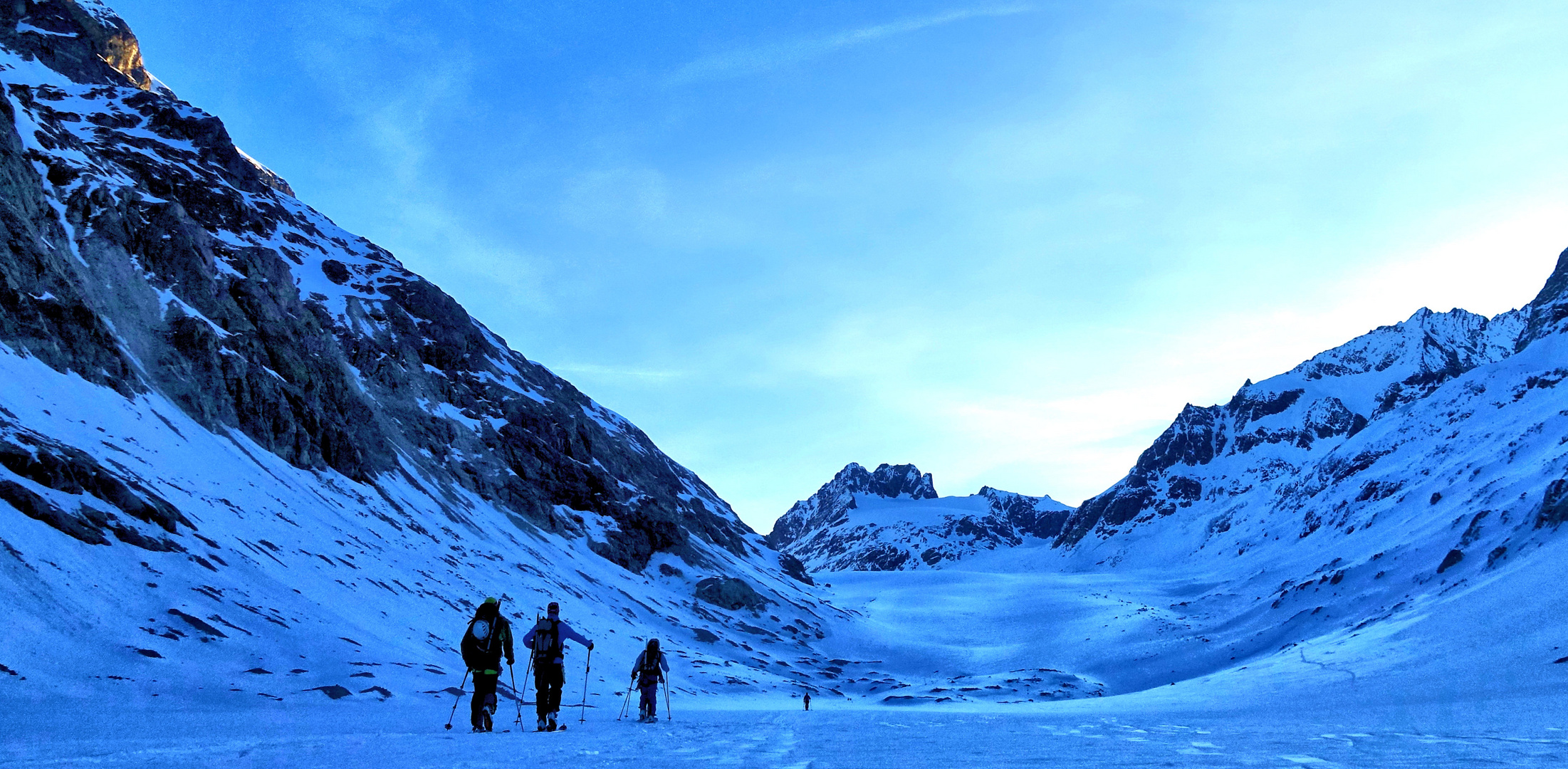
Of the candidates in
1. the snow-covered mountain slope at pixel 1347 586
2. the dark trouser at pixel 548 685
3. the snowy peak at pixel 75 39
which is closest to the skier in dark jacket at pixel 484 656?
the dark trouser at pixel 548 685

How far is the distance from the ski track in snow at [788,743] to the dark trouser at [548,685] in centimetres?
51

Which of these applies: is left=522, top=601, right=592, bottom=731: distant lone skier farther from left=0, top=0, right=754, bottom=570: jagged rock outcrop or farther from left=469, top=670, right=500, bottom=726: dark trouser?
left=0, top=0, right=754, bottom=570: jagged rock outcrop

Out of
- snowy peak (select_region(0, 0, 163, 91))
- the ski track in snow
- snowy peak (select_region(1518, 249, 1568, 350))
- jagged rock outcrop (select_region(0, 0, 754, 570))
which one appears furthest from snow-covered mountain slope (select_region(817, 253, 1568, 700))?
snowy peak (select_region(0, 0, 163, 91))

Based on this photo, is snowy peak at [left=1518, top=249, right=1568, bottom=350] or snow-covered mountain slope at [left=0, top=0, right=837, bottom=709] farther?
snowy peak at [left=1518, top=249, right=1568, bottom=350]

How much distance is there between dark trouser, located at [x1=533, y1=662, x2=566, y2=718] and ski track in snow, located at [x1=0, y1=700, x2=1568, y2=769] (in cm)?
51

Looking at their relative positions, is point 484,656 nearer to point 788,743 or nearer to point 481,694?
point 481,694

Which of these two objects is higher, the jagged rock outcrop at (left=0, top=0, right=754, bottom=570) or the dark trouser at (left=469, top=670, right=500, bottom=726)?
the jagged rock outcrop at (left=0, top=0, right=754, bottom=570)

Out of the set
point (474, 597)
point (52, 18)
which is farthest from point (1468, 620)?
point (52, 18)

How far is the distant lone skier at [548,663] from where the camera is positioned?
14.5 metres

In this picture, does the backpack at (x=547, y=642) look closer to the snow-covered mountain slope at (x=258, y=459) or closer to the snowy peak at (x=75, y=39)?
the snow-covered mountain slope at (x=258, y=459)

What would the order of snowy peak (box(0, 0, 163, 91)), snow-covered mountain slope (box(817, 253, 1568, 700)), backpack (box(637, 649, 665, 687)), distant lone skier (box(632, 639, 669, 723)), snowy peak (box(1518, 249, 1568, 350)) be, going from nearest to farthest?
distant lone skier (box(632, 639, 669, 723)) → backpack (box(637, 649, 665, 687)) → snow-covered mountain slope (box(817, 253, 1568, 700)) → snowy peak (box(0, 0, 163, 91)) → snowy peak (box(1518, 249, 1568, 350))

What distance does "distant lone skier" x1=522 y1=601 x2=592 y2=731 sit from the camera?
14.5m

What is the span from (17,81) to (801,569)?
9691 centimetres

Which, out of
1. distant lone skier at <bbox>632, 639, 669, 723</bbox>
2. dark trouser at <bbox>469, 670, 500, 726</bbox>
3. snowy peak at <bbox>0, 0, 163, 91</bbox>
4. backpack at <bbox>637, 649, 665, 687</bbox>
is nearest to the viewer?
dark trouser at <bbox>469, 670, 500, 726</bbox>
